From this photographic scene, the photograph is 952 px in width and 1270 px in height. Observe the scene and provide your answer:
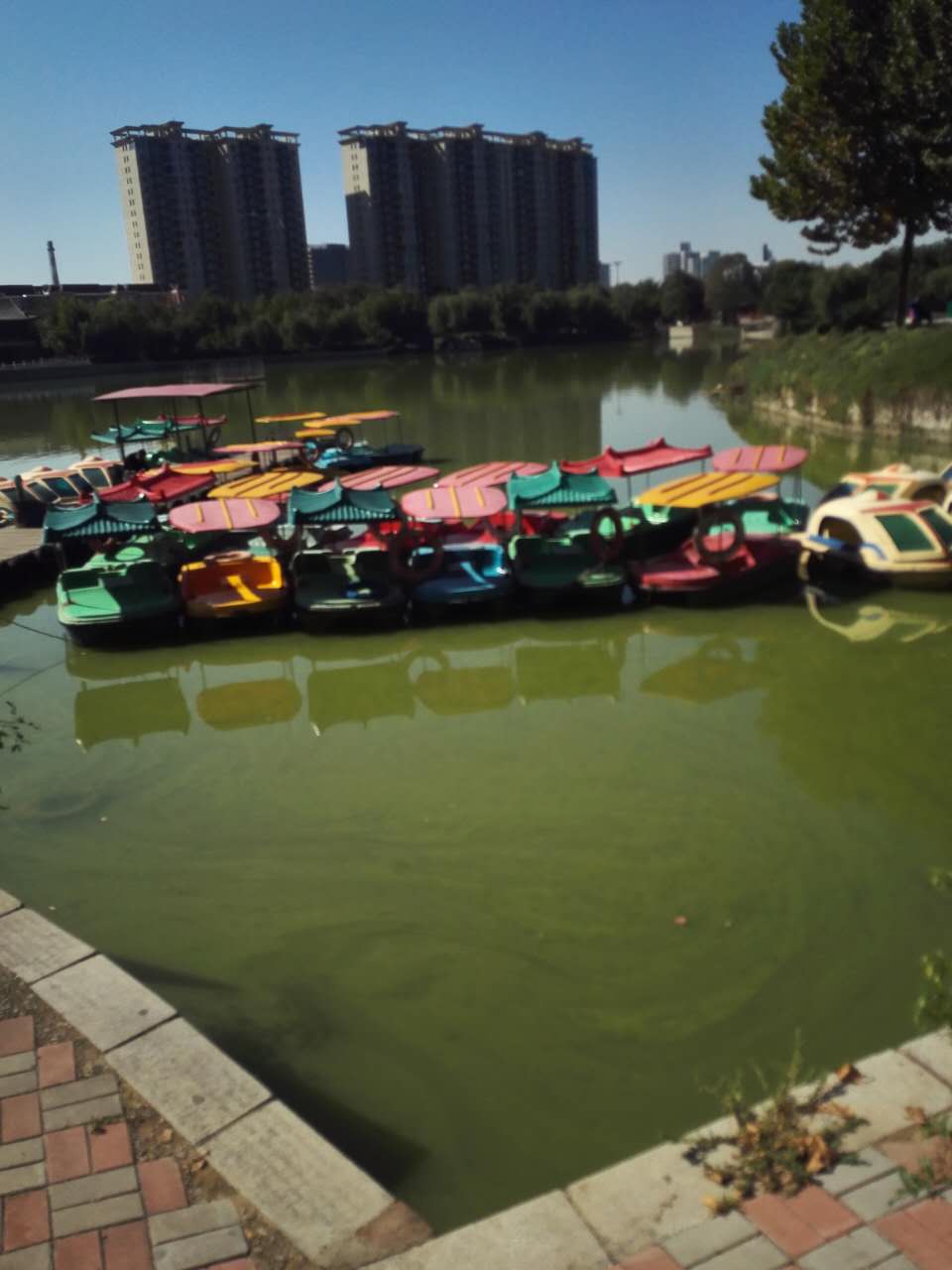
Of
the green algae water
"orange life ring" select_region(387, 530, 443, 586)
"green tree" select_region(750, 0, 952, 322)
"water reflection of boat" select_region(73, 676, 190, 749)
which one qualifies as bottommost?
"water reflection of boat" select_region(73, 676, 190, 749)

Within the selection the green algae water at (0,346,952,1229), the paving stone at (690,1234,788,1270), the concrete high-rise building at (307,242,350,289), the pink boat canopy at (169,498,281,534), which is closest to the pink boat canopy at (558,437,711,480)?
the green algae water at (0,346,952,1229)

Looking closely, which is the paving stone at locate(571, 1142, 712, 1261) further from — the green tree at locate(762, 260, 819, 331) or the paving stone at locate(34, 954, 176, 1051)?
the green tree at locate(762, 260, 819, 331)

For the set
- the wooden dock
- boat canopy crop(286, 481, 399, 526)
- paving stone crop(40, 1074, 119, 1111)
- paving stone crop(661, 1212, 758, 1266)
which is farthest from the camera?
the wooden dock

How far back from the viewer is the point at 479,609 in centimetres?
1380

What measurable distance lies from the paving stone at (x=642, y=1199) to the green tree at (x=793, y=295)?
49.3m

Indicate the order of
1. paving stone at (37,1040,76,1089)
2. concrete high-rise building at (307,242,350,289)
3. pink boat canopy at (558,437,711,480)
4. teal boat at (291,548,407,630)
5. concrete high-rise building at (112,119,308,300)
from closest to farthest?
paving stone at (37,1040,76,1089) → teal boat at (291,548,407,630) → pink boat canopy at (558,437,711,480) → concrete high-rise building at (112,119,308,300) → concrete high-rise building at (307,242,350,289)

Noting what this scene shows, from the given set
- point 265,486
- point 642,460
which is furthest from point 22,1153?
point 642,460

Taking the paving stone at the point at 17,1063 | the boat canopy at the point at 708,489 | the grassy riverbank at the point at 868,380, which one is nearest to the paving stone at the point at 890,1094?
the paving stone at the point at 17,1063

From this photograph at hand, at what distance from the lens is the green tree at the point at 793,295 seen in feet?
A: 166

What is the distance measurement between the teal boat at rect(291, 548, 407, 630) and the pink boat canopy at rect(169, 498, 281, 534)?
79 centimetres

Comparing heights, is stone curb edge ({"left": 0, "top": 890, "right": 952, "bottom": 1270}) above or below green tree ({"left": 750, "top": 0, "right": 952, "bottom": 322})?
below

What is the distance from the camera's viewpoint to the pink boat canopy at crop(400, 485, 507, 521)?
13.2 m

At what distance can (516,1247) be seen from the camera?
359 centimetres

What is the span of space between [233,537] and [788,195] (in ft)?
83.3
